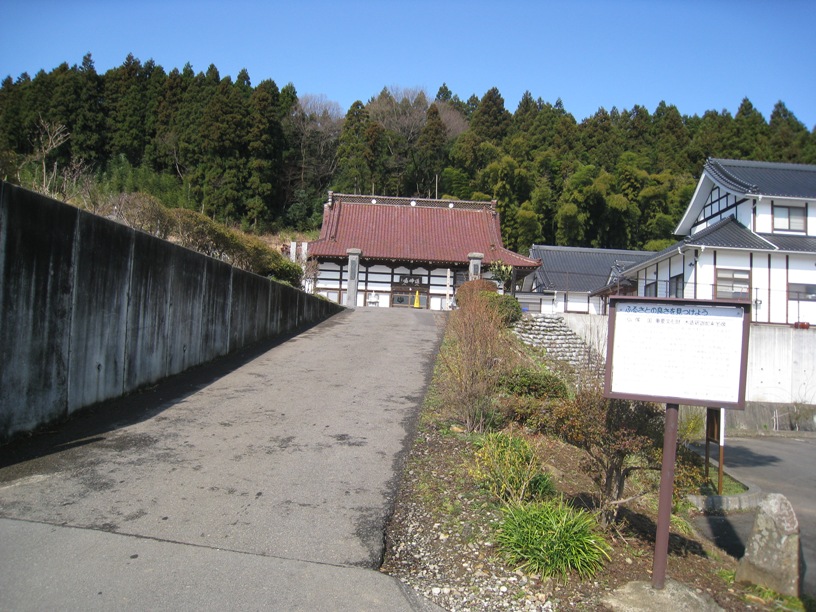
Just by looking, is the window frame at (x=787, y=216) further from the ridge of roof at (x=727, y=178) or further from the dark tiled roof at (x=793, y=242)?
the ridge of roof at (x=727, y=178)

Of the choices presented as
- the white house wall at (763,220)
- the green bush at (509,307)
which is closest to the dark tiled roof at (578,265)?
the white house wall at (763,220)

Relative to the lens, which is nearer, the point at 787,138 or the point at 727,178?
the point at 727,178

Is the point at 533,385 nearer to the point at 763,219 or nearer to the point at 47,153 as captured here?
the point at 47,153

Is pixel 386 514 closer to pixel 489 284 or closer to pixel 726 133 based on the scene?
pixel 489 284

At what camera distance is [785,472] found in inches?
487

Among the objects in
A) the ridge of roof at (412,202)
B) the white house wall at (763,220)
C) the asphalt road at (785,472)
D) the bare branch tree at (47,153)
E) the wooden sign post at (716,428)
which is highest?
the ridge of roof at (412,202)

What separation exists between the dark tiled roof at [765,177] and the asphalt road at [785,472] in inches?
388

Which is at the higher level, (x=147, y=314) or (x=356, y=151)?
(x=356, y=151)

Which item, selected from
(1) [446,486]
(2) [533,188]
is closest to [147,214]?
(1) [446,486]

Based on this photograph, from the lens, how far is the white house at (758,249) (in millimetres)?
21516

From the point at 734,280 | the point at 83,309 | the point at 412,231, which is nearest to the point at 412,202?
the point at 412,231

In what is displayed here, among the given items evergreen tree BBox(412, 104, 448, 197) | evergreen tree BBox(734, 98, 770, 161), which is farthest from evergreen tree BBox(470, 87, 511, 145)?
evergreen tree BBox(734, 98, 770, 161)

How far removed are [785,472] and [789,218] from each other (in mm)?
14450

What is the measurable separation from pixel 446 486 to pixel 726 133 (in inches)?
1890
